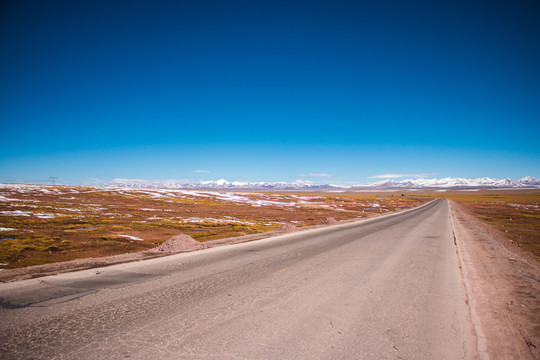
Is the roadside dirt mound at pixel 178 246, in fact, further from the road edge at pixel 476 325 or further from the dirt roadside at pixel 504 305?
the dirt roadside at pixel 504 305

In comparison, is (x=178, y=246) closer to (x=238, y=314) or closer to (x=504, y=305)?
(x=238, y=314)

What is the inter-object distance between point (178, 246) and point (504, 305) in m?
12.5

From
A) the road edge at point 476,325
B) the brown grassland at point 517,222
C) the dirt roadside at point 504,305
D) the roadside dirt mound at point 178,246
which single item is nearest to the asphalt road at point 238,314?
the road edge at point 476,325

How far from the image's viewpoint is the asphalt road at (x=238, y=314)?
4.20 metres

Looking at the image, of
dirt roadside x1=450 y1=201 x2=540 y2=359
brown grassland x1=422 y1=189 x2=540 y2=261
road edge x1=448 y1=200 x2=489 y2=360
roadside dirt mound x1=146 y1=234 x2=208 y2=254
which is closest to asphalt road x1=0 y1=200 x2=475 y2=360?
road edge x1=448 y1=200 x2=489 y2=360

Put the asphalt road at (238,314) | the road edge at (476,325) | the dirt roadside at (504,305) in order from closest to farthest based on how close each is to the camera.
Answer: the asphalt road at (238,314) < the road edge at (476,325) < the dirt roadside at (504,305)

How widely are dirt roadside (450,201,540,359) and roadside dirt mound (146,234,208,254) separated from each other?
37.7 ft

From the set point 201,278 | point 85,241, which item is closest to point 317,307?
point 201,278

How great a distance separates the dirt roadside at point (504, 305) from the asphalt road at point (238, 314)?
1.15ft

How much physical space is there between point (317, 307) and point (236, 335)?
214 centimetres

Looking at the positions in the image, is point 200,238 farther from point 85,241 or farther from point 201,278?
point 201,278

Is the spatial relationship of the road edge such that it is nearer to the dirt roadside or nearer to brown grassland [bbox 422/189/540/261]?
the dirt roadside

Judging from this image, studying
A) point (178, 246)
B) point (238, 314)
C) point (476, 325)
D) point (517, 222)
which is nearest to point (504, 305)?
point (476, 325)

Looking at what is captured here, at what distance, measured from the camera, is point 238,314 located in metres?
5.48
